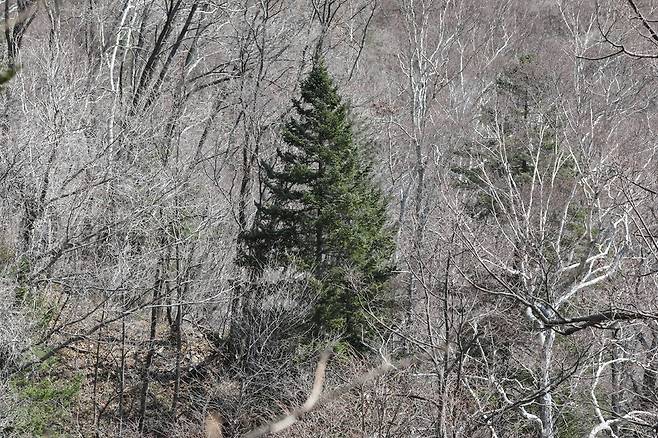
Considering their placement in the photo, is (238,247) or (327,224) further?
(238,247)

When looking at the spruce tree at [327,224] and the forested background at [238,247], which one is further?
the spruce tree at [327,224]

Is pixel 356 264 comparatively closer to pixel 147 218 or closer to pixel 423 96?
pixel 147 218

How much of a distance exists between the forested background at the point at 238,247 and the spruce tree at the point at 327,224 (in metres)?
0.65

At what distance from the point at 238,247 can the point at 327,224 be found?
8.39 feet

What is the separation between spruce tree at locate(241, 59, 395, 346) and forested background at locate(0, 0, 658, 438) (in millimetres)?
649

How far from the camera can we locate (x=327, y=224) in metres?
18.5

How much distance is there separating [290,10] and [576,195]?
1168cm

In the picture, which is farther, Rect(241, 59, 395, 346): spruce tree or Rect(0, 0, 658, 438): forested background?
Rect(241, 59, 395, 346): spruce tree

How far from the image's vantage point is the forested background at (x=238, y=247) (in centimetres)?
1330

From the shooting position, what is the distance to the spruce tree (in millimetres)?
17969

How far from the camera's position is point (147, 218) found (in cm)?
1612

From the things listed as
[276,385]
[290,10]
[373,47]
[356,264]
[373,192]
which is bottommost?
[276,385]

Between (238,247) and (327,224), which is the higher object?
(327,224)

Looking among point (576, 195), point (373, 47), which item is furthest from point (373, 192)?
point (373, 47)
